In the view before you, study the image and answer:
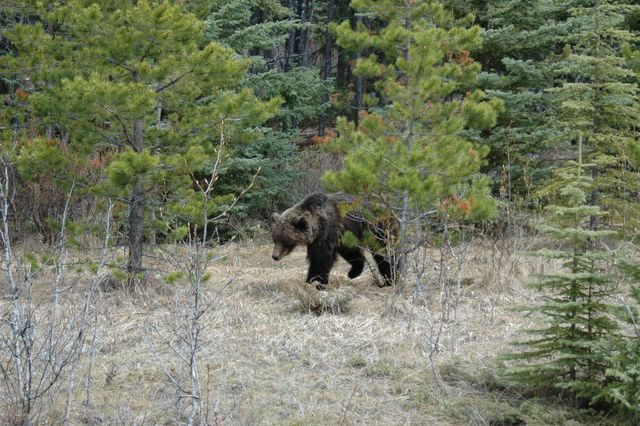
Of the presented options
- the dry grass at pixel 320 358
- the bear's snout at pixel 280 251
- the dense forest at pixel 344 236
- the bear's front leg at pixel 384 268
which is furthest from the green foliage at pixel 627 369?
the bear's snout at pixel 280 251

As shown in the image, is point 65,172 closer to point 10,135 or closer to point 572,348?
point 10,135

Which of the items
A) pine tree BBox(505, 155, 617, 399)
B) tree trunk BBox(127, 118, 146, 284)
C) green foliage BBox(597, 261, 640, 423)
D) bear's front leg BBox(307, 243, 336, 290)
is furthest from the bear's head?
green foliage BBox(597, 261, 640, 423)

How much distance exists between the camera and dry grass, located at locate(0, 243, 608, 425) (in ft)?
18.4

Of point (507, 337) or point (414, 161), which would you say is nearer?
point (507, 337)

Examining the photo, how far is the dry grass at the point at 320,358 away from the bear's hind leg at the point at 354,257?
695 mm

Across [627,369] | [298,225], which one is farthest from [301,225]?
[627,369]

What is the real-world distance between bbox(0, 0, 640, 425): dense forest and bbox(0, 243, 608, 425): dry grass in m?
0.03

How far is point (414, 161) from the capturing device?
876 centimetres

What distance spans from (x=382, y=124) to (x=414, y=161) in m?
1.41

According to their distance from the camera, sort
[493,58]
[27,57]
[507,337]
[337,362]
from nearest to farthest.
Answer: [337,362] < [507,337] < [27,57] < [493,58]

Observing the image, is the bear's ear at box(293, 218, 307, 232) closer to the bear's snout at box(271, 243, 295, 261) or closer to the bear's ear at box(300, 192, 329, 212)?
the bear's ear at box(300, 192, 329, 212)

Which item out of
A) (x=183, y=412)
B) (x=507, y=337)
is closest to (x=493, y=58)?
(x=507, y=337)

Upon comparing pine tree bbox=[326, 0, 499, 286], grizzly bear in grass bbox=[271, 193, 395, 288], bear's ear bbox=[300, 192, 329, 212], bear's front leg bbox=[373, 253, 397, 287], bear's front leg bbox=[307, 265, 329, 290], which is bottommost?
bear's front leg bbox=[307, 265, 329, 290]

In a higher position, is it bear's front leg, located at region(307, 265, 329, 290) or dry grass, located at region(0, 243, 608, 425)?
dry grass, located at region(0, 243, 608, 425)
